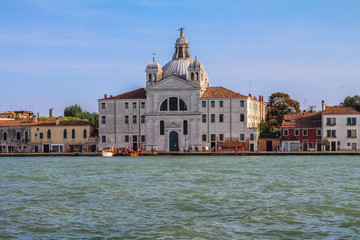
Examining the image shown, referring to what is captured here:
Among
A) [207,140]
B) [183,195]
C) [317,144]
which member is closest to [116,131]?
[207,140]

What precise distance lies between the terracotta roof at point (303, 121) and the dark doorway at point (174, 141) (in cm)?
1013

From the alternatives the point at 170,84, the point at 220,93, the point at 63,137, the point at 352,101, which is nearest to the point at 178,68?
the point at 170,84

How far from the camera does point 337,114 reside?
54.2 meters

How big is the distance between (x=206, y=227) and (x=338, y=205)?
189 inches

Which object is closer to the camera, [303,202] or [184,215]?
[184,215]

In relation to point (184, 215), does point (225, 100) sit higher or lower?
higher

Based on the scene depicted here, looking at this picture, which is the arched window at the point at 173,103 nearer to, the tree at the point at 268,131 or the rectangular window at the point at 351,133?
the tree at the point at 268,131

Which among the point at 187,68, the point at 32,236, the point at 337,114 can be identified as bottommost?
the point at 32,236

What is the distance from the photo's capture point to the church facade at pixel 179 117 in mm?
55656

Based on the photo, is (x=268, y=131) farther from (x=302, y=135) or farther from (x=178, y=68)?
(x=178, y=68)

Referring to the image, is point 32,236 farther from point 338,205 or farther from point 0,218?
point 338,205

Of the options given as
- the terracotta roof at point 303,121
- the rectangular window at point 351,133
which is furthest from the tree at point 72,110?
the rectangular window at point 351,133

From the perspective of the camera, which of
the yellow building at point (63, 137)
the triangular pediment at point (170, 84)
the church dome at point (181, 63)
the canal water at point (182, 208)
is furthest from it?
the church dome at point (181, 63)

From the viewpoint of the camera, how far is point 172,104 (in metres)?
56.7
